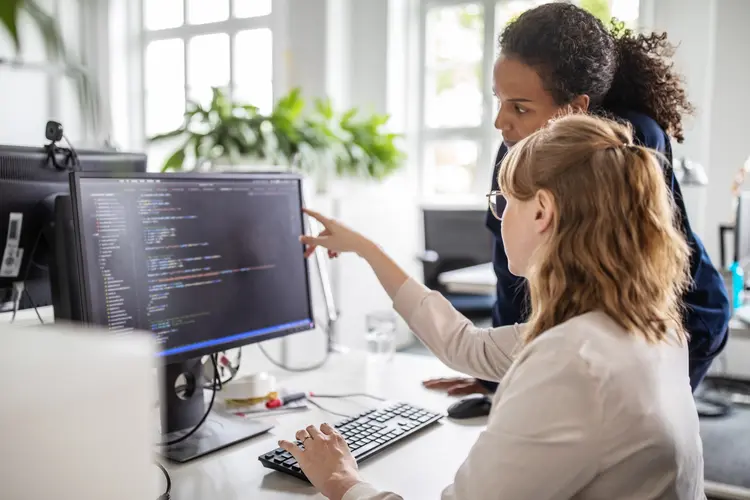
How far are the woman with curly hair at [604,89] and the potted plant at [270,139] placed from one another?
8.18 ft

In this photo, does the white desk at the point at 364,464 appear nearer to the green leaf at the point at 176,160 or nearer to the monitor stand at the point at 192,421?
the monitor stand at the point at 192,421

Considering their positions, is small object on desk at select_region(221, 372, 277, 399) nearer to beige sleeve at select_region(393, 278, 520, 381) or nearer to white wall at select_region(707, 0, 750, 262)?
beige sleeve at select_region(393, 278, 520, 381)

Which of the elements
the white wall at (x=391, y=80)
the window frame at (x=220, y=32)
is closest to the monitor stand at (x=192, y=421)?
the white wall at (x=391, y=80)

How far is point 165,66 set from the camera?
19.9 ft

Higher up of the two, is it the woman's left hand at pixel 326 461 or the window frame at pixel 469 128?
the window frame at pixel 469 128

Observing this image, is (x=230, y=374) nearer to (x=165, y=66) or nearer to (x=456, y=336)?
(x=456, y=336)

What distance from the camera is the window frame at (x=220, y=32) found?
5188 mm

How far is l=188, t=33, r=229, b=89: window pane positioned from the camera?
5642mm

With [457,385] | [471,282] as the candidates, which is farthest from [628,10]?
[457,385]

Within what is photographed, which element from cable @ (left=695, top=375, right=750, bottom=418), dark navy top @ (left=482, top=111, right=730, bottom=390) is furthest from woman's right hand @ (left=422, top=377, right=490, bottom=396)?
cable @ (left=695, top=375, right=750, bottom=418)

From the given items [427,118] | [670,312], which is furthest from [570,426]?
[427,118]

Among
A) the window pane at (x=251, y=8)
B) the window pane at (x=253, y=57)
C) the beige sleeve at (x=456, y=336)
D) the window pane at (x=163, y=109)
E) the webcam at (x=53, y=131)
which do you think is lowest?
the beige sleeve at (x=456, y=336)

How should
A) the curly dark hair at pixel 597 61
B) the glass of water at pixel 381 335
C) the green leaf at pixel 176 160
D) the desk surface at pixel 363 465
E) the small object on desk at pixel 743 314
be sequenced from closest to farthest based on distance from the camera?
1. the desk surface at pixel 363 465
2. the curly dark hair at pixel 597 61
3. the glass of water at pixel 381 335
4. the small object on desk at pixel 743 314
5. the green leaf at pixel 176 160

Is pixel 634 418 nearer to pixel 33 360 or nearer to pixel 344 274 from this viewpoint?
pixel 33 360
